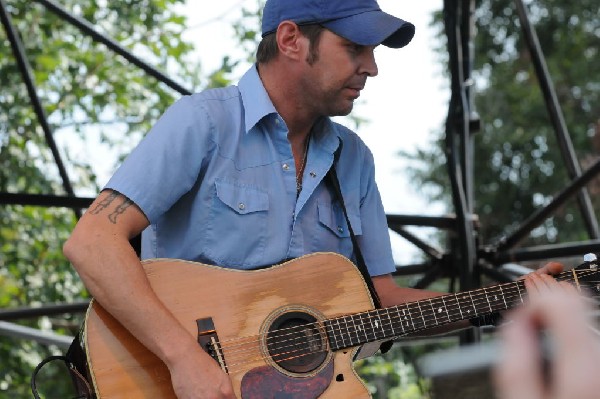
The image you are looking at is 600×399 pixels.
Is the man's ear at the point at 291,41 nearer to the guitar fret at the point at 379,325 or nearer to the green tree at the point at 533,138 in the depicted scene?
the guitar fret at the point at 379,325

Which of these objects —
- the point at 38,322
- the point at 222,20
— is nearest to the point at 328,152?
the point at 38,322

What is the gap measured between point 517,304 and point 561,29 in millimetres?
17314

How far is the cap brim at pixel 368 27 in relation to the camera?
2570mm

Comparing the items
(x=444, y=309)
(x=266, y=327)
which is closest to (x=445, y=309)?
(x=444, y=309)

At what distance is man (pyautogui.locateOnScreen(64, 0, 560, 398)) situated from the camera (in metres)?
2.22

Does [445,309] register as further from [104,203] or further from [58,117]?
[58,117]

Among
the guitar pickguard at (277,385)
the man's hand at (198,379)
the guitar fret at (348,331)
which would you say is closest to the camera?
the man's hand at (198,379)

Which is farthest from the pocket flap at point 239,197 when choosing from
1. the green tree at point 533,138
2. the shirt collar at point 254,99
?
the green tree at point 533,138

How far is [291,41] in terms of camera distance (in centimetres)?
266

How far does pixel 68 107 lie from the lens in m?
8.05

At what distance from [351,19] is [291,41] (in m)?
0.17

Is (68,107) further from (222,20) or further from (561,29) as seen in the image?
(561,29)

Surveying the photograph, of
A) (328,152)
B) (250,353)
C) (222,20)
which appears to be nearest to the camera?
(250,353)

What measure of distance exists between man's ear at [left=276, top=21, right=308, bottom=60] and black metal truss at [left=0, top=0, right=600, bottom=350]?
110cm
